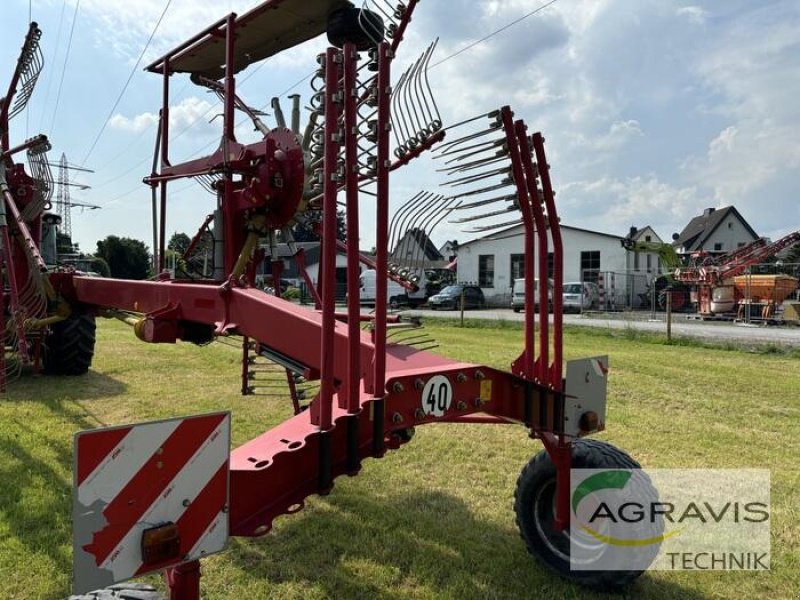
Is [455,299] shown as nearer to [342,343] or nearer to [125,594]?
[342,343]

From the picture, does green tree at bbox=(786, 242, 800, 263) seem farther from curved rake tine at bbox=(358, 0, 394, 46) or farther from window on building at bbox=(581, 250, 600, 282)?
curved rake tine at bbox=(358, 0, 394, 46)

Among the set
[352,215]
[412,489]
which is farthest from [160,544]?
[412,489]

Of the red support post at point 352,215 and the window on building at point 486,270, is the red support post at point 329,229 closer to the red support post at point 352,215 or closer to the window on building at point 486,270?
the red support post at point 352,215

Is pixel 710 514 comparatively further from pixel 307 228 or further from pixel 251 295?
pixel 307 228

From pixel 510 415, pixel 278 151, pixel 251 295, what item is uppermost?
pixel 278 151

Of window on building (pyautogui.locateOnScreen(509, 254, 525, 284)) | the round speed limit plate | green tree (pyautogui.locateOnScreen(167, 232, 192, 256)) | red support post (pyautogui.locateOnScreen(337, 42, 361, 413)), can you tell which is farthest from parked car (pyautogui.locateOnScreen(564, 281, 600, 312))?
red support post (pyautogui.locateOnScreen(337, 42, 361, 413))

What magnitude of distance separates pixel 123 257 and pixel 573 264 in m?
29.6

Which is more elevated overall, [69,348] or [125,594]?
[69,348]

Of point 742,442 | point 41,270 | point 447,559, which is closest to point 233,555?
point 447,559

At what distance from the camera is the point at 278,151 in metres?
3.80

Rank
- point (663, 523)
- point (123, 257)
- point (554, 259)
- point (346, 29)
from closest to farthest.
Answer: point (663, 523) → point (554, 259) → point (346, 29) → point (123, 257)

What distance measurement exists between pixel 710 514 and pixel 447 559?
1.74 m

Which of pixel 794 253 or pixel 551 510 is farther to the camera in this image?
pixel 794 253

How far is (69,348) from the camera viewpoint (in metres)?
8.08
